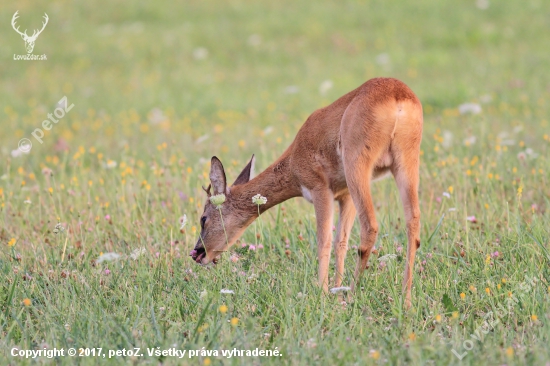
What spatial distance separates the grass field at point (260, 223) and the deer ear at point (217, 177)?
39 cm

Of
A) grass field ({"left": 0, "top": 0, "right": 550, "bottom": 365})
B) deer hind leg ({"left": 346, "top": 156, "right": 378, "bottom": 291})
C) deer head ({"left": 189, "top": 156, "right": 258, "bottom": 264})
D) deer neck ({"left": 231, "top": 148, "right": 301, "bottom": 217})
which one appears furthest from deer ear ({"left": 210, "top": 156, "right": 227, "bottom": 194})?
deer hind leg ({"left": 346, "top": 156, "right": 378, "bottom": 291})

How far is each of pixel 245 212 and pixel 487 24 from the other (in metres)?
13.3

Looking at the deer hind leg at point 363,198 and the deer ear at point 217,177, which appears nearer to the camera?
the deer hind leg at point 363,198

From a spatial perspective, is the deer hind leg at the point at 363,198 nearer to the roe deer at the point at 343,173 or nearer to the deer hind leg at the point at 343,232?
the roe deer at the point at 343,173

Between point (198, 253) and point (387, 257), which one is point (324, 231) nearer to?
point (387, 257)

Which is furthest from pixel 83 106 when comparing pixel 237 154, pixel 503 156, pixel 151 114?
pixel 503 156

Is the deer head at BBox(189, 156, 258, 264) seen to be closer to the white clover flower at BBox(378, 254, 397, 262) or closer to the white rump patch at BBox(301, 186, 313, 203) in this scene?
the white rump patch at BBox(301, 186, 313, 203)

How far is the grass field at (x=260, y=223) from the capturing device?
4082mm

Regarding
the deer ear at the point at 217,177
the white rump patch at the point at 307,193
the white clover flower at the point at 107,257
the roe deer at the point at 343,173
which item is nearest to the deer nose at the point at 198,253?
the roe deer at the point at 343,173

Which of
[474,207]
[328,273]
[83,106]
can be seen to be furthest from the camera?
[83,106]

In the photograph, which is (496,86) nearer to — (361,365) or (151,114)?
(151,114)

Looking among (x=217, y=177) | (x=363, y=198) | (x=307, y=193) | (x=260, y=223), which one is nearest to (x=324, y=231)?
(x=307, y=193)

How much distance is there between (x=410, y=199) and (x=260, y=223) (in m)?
1.51

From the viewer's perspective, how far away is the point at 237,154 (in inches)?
359
